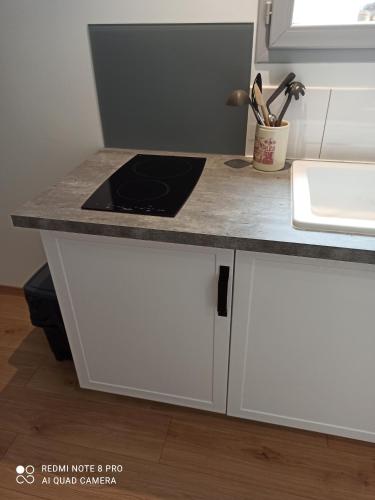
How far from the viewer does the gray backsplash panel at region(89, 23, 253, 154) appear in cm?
122

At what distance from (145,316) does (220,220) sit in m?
0.42

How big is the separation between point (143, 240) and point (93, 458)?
868mm

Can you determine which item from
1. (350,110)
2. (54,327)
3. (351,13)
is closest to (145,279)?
(54,327)

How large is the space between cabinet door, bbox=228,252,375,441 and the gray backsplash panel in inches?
24.9

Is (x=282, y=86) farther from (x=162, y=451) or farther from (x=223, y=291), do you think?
(x=162, y=451)

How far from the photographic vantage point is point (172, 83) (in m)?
1.32

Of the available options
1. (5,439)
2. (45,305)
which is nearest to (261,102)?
(45,305)

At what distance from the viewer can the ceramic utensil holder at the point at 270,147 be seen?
1187 millimetres

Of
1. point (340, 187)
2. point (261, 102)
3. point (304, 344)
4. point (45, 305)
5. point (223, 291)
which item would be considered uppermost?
point (261, 102)

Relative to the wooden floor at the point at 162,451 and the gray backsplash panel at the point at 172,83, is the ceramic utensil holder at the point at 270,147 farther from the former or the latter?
the wooden floor at the point at 162,451

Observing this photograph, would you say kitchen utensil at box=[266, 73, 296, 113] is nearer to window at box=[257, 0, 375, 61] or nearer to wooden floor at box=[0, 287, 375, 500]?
window at box=[257, 0, 375, 61]

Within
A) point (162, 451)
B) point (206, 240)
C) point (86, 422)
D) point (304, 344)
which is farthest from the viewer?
point (86, 422)

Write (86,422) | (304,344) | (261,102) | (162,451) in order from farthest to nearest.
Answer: (86,422), (162,451), (261,102), (304,344)

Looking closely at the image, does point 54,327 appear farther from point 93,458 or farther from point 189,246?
point 189,246
